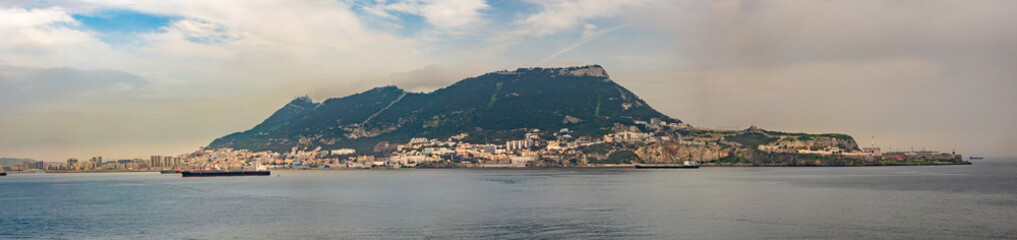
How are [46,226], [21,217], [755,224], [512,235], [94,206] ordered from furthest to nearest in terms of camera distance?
[94,206]
[21,217]
[46,226]
[755,224]
[512,235]

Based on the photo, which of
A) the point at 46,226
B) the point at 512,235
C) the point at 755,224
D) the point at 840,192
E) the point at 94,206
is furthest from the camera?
the point at 840,192

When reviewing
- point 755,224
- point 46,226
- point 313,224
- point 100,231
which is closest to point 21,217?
point 46,226

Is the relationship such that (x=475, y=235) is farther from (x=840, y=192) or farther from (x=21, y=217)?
(x=840, y=192)

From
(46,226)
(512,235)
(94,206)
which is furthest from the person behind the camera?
(94,206)

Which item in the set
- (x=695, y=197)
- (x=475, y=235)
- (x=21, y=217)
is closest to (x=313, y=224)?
(x=475, y=235)

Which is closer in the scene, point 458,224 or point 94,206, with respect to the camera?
point 458,224

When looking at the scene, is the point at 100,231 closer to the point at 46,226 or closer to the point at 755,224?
the point at 46,226

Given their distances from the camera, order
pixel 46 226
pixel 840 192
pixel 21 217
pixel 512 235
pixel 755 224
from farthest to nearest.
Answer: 1. pixel 840 192
2. pixel 21 217
3. pixel 46 226
4. pixel 755 224
5. pixel 512 235

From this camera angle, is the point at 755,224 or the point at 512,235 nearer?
the point at 512,235
